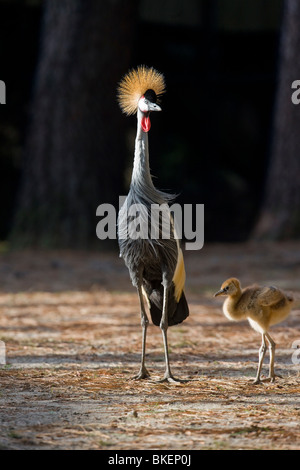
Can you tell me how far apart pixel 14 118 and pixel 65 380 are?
9217 mm

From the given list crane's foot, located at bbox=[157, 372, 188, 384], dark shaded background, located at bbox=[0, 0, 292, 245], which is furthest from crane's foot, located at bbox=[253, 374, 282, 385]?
dark shaded background, located at bbox=[0, 0, 292, 245]

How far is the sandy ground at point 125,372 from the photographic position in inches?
141

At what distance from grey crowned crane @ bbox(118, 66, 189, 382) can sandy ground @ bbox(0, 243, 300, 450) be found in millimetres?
413

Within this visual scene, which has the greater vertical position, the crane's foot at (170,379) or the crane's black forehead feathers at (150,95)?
the crane's black forehead feathers at (150,95)

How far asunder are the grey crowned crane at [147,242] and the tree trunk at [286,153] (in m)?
6.28

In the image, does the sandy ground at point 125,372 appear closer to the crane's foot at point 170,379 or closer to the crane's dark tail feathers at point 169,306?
the crane's foot at point 170,379

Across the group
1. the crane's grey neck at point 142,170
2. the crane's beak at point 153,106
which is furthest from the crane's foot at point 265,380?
the crane's beak at point 153,106

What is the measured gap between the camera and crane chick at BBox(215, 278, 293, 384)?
4.93 meters

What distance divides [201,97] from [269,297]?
9613 millimetres

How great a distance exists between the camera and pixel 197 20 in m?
14.1

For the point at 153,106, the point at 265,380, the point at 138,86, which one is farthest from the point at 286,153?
Result: the point at 265,380

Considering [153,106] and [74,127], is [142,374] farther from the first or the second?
[74,127]

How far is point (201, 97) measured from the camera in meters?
14.1
